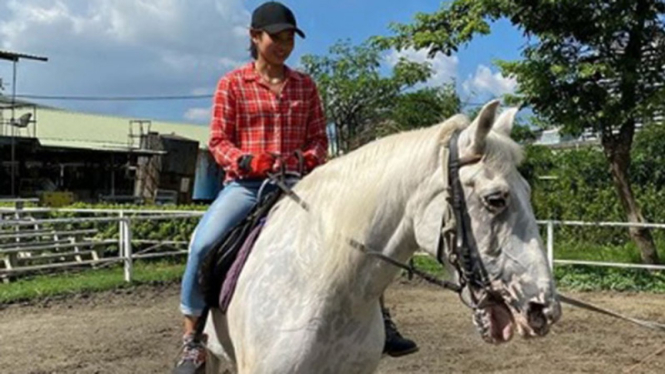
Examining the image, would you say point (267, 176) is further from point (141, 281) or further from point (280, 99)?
point (141, 281)

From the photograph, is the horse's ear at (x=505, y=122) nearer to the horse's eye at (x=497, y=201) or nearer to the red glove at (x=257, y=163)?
the horse's eye at (x=497, y=201)

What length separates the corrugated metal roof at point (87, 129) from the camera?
121 ft

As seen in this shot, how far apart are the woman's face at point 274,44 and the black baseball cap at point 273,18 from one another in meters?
0.03

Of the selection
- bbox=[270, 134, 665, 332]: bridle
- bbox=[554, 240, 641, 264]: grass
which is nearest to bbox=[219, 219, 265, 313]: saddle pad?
bbox=[270, 134, 665, 332]: bridle

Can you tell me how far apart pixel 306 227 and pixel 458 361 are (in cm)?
410

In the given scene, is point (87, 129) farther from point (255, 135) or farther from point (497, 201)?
point (497, 201)

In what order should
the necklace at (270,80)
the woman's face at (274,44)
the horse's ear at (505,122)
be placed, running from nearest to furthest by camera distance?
the horse's ear at (505,122) < the woman's face at (274,44) < the necklace at (270,80)

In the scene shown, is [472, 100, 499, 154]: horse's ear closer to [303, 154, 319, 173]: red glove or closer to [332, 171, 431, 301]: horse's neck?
[332, 171, 431, 301]: horse's neck

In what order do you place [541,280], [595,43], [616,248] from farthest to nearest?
1. [616,248]
2. [595,43]
3. [541,280]

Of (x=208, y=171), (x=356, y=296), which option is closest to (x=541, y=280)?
(x=356, y=296)

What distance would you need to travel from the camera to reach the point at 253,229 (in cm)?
298

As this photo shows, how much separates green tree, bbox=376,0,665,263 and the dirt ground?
8.50 ft

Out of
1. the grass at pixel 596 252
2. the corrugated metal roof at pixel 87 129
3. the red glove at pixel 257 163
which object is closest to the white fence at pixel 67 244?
the grass at pixel 596 252

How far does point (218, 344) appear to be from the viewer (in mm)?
3107
